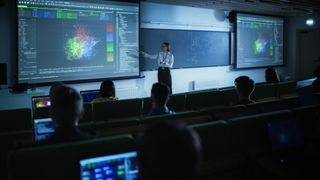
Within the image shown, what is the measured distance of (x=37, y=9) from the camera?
20.2 feet

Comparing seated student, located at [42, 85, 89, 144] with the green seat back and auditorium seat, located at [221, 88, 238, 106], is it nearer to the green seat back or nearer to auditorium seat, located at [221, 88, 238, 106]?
the green seat back

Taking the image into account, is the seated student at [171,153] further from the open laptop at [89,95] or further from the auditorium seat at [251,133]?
the open laptop at [89,95]

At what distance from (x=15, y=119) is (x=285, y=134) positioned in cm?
230

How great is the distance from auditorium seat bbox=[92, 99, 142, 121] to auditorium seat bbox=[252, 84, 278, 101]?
1895mm

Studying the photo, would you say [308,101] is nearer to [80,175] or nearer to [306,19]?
[80,175]

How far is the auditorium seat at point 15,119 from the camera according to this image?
312 centimetres

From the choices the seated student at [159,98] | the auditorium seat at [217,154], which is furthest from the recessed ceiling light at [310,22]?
the auditorium seat at [217,154]

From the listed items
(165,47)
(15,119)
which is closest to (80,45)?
(165,47)

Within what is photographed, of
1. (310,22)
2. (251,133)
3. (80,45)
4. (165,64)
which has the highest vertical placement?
(310,22)

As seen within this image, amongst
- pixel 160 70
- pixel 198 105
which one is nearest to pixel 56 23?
pixel 160 70

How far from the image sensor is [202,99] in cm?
439

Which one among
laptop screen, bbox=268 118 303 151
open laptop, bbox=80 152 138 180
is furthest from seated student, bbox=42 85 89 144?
laptop screen, bbox=268 118 303 151

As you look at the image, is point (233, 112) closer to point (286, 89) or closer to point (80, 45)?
point (286, 89)

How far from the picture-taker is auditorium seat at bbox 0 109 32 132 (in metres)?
3.12
